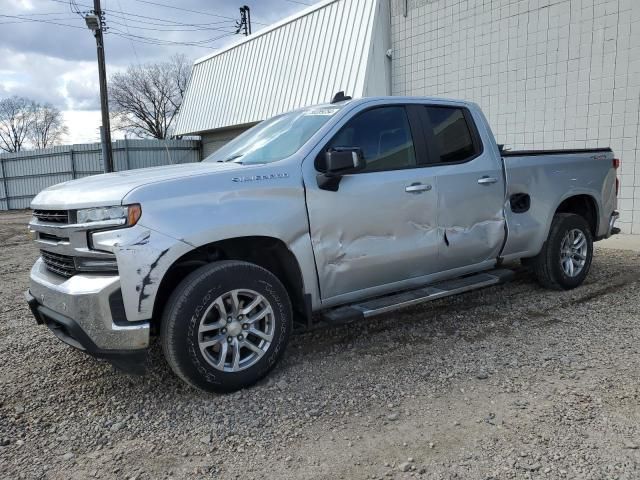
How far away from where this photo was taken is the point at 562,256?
5.62m

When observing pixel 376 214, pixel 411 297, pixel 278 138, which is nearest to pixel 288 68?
pixel 278 138

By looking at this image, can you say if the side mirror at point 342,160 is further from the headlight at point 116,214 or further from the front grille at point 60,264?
the front grille at point 60,264

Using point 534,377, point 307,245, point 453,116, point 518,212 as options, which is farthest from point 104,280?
point 518,212

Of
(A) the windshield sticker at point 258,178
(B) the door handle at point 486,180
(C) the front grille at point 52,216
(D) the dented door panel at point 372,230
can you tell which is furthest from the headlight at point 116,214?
(B) the door handle at point 486,180

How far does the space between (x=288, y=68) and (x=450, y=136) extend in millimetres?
11852

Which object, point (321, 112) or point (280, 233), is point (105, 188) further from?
point (321, 112)

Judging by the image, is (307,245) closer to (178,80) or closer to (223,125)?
(223,125)

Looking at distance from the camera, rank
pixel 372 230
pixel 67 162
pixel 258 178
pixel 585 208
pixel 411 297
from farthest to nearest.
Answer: pixel 67 162
pixel 585 208
pixel 411 297
pixel 372 230
pixel 258 178

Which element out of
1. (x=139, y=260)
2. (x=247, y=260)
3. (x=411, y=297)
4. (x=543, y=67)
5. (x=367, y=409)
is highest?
(x=543, y=67)

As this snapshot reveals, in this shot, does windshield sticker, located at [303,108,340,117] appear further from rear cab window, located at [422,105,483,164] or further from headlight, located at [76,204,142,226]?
headlight, located at [76,204,142,226]

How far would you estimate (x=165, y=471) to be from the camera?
2.67 metres

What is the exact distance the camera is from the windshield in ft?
12.9

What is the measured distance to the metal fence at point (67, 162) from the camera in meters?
22.0

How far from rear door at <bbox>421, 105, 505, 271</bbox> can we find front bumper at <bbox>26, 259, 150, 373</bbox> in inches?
102
